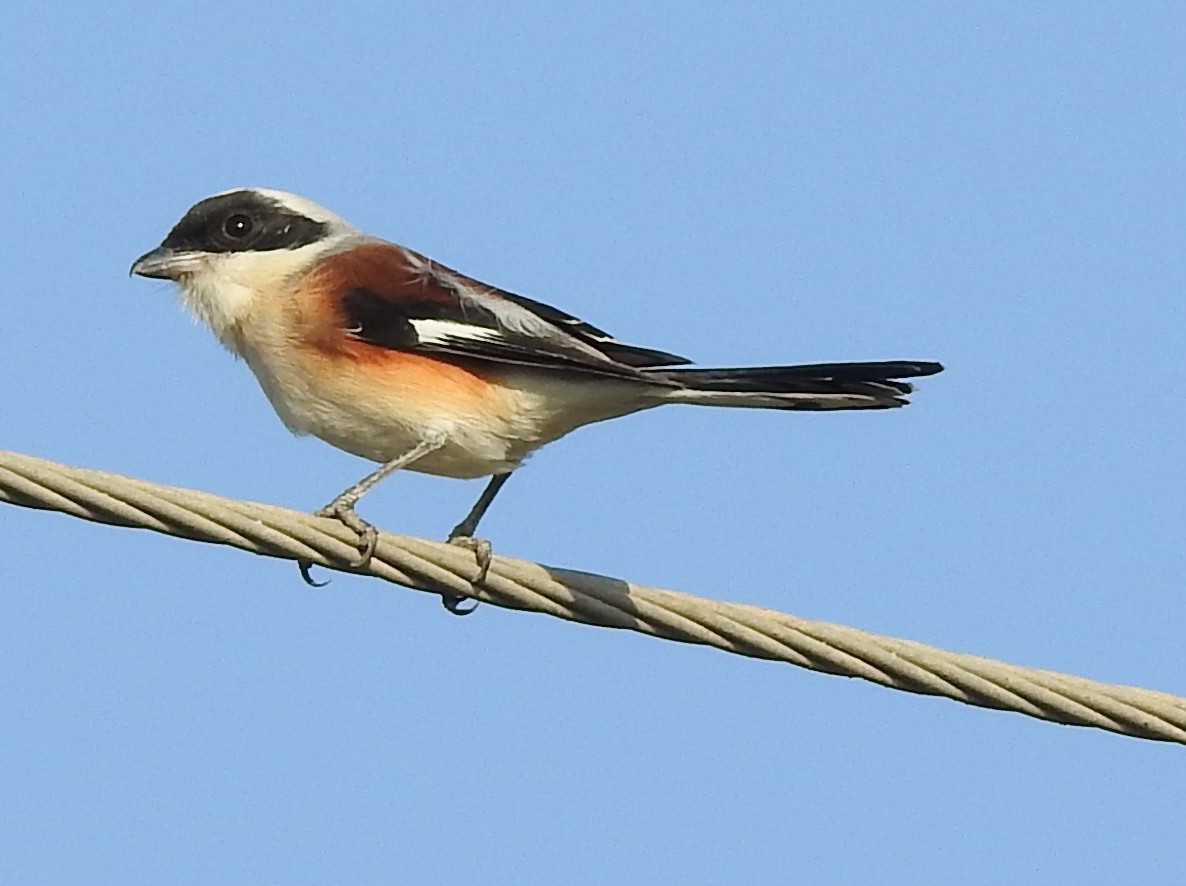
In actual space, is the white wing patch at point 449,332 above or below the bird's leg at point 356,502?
above

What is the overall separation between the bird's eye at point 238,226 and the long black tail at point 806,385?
179 centimetres

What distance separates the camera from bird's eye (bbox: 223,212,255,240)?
6582 millimetres

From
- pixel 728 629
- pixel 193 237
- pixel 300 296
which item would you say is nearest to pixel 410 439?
pixel 300 296

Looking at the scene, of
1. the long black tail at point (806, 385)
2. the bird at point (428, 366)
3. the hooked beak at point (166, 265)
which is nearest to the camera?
the long black tail at point (806, 385)

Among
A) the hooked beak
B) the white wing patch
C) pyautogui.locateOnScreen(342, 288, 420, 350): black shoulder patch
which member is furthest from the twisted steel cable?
the hooked beak

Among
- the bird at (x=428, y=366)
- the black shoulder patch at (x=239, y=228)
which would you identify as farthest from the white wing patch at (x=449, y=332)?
the black shoulder patch at (x=239, y=228)

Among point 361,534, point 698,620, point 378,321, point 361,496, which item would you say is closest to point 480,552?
point 361,534

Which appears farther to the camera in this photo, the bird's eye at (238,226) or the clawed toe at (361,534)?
the bird's eye at (238,226)

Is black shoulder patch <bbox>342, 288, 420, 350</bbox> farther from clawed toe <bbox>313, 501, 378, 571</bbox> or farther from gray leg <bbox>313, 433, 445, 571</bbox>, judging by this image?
clawed toe <bbox>313, 501, 378, 571</bbox>

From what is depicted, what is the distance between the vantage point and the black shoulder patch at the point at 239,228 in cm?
656

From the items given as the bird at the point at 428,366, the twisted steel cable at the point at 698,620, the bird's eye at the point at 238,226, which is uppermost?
the bird's eye at the point at 238,226

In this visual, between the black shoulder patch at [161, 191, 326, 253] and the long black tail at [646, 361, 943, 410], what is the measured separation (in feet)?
5.50

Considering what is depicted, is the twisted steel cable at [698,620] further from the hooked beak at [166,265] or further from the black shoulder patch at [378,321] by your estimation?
the hooked beak at [166,265]

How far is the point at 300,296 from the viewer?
6.17 metres
